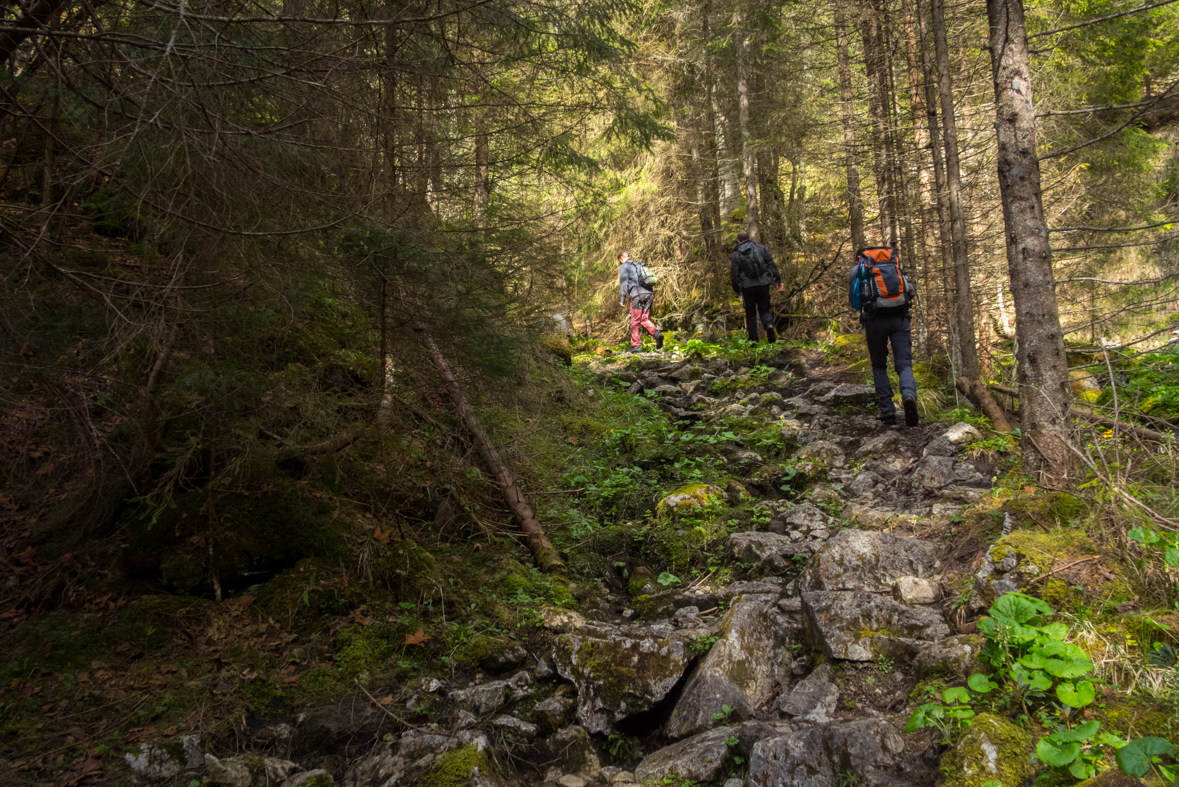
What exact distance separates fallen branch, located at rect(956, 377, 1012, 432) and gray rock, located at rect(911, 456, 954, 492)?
158 cm

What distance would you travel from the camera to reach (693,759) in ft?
11.4

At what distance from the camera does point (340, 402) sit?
5219 mm

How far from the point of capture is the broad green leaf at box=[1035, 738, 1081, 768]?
7.95ft

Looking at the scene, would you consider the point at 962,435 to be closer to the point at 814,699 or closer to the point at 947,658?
the point at 947,658

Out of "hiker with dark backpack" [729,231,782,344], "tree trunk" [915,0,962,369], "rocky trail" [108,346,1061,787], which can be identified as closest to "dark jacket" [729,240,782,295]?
"hiker with dark backpack" [729,231,782,344]

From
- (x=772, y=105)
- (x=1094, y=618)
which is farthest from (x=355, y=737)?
(x=772, y=105)

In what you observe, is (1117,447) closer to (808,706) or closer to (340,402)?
(808,706)

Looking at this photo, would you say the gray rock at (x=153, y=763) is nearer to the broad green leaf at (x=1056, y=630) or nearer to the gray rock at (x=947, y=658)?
the gray rock at (x=947, y=658)

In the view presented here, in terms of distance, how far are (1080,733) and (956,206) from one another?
7796 millimetres

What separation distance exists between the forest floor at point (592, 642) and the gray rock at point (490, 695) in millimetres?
20

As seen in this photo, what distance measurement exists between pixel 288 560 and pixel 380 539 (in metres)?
0.73

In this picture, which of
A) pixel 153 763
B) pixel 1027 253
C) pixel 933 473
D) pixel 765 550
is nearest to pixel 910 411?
pixel 933 473

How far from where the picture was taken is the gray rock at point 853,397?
31.3 feet

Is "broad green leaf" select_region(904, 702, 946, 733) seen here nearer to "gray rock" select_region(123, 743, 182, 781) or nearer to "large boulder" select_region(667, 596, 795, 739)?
"large boulder" select_region(667, 596, 795, 739)
